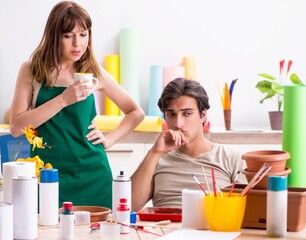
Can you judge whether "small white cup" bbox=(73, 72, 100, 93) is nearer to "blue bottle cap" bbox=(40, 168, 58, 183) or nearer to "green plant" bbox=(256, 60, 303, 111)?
"blue bottle cap" bbox=(40, 168, 58, 183)

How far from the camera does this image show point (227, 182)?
3.20m

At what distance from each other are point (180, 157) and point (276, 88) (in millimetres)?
1561

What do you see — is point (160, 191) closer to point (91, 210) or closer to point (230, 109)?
point (91, 210)

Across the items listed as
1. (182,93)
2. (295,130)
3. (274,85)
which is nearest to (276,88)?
(274,85)

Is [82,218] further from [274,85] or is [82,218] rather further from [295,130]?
[274,85]

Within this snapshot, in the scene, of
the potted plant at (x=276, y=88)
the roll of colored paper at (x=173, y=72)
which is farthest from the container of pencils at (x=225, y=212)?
the roll of colored paper at (x=173, y=72)

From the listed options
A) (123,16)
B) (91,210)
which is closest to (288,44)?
(123,16)

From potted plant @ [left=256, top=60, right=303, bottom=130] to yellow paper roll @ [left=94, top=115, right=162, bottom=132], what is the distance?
2.26 feet

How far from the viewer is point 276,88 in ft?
15.4

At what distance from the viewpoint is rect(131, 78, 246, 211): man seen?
318 cm

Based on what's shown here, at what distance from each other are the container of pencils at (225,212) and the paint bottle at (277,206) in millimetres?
101

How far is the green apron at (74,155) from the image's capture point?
3.47m

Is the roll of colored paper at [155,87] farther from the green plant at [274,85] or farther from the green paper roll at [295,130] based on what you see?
the green paper roll at [295,130]

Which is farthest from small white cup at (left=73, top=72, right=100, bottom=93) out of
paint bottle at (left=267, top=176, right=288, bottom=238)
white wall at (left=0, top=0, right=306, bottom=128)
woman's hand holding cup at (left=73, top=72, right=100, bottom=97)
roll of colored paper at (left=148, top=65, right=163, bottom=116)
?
white wall at (left=0, top=0, right=306, bottom=128)
